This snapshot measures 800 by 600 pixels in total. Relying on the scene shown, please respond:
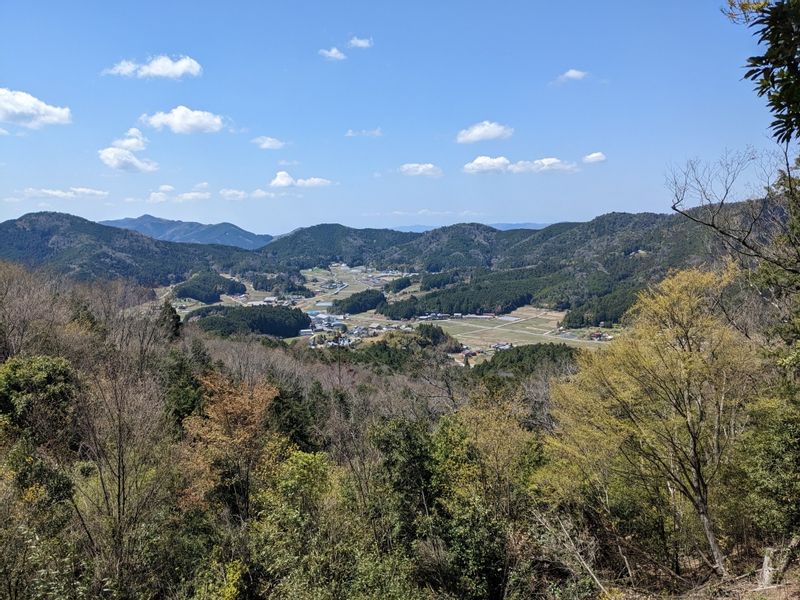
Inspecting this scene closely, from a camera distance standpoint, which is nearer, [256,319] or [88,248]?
[256,319]

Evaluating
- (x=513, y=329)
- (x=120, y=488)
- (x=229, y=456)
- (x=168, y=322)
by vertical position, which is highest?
(x=168, y=322)

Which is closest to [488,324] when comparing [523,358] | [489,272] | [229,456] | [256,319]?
[523,358]

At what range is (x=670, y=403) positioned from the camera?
1157cm

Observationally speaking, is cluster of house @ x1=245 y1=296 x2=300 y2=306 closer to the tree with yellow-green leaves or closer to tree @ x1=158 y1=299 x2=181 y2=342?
tree @ x1=158 y1=299 x2=181 y2=342

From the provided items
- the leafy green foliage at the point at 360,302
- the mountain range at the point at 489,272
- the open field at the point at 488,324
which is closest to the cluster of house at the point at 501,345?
the open field at the point at 488,324

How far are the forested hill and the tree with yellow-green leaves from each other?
158 m

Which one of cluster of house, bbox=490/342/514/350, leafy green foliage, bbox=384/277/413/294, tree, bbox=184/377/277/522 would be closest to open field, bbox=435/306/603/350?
cluster of house, bbox=490/342/514/350

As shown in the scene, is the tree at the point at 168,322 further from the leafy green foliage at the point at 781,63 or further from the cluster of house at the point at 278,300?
the cluster of house at the point at 278,300

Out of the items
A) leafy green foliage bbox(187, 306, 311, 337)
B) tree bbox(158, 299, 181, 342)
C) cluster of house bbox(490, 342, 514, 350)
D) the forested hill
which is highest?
the forested hill

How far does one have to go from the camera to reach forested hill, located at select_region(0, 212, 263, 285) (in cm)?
14800

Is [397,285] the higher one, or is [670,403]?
[397,285]

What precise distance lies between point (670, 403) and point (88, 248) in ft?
606

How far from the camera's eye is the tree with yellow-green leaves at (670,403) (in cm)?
1137

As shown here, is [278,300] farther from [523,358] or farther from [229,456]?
[229,456]
